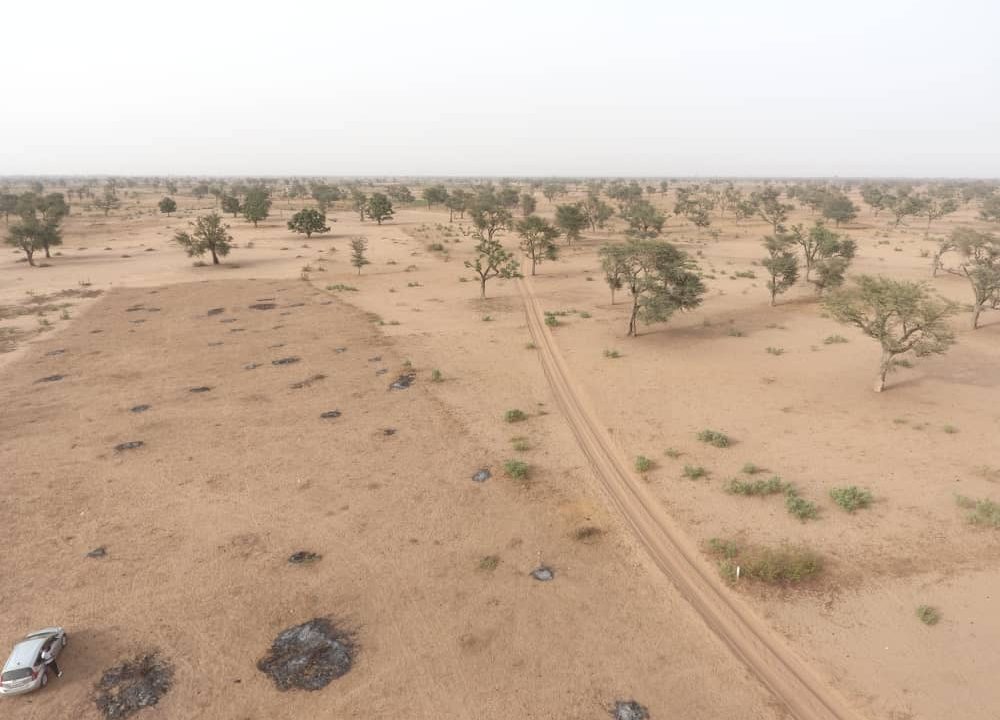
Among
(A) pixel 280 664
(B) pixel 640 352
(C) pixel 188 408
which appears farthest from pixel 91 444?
(B) pixel 640 352

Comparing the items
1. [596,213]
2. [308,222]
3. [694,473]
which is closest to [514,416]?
[694,473]

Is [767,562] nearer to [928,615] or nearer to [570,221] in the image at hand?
[928,615]

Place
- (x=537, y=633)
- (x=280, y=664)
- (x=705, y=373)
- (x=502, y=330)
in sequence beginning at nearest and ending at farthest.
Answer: (x=280, y=664)
(x=537, y=633)
(x=705, y=373)
(x=502, y=330)

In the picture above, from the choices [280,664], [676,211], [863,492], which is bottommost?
[280,664]

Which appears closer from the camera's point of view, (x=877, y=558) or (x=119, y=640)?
(x=119, y=640)

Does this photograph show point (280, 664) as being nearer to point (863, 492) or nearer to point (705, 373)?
point (863, 492)

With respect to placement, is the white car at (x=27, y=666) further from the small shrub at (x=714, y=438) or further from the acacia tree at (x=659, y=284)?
the acacia tree at (x=659, y=284)
